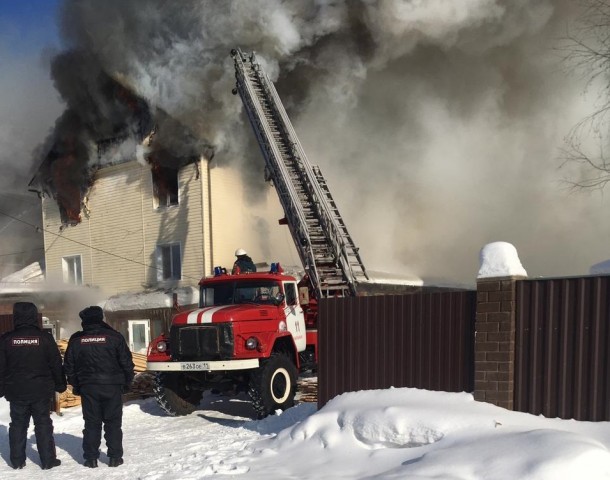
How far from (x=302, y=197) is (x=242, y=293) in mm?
4807

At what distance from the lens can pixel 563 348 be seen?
548 centimetres

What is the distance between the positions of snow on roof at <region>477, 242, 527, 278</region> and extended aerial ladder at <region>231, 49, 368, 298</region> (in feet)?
19.2

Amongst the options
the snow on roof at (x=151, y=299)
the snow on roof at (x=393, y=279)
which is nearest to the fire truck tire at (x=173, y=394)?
the snow on roof at (x=393, y=279)

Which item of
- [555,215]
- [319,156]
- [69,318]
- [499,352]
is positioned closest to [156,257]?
[69,318]

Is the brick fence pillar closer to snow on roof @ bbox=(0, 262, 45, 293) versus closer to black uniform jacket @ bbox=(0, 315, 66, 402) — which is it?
black uniform jacket @ bbox=(0, 315, 66, 402)

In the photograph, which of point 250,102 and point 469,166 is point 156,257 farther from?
point 469,166

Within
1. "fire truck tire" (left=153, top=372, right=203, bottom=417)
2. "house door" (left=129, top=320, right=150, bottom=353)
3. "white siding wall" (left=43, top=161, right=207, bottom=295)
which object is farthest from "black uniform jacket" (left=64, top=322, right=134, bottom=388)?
"house door" (left=129, top=320, right=150, bottom=353)

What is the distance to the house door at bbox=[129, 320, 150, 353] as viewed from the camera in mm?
19734

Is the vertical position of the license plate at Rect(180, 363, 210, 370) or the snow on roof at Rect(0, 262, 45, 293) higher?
the license plate at Rect(180, 363, 210, 370)

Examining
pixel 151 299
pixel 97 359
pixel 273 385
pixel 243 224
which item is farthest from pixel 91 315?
pixel 151 299

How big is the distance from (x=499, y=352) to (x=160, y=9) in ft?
57.0

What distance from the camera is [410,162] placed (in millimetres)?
20734

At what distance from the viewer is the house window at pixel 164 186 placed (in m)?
19.7

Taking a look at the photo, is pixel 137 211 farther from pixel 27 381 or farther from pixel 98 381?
pixel 98 381
